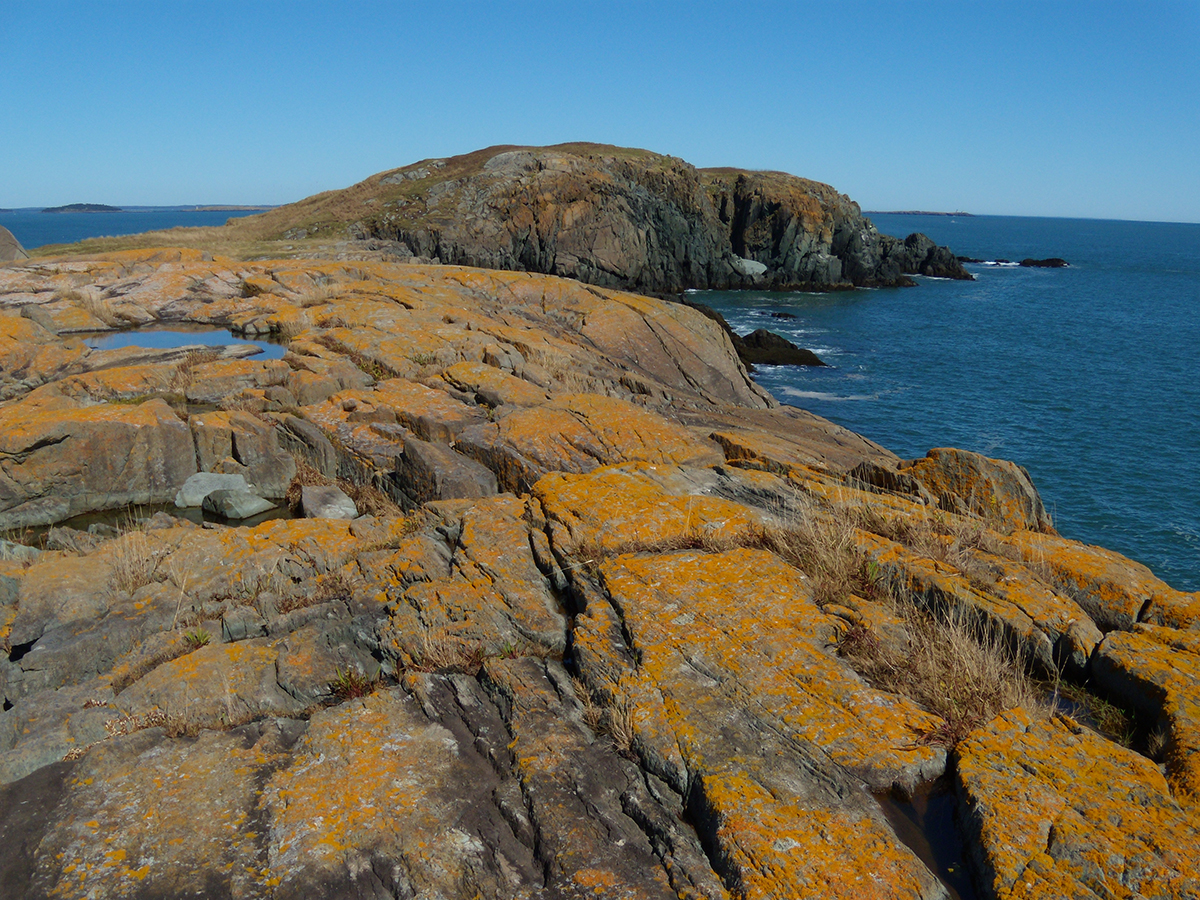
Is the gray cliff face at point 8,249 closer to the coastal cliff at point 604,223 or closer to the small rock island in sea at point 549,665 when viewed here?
the coastal cliff at point 604,223

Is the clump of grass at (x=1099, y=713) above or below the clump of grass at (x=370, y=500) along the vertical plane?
above

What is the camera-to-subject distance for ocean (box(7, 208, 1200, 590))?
2484 cm

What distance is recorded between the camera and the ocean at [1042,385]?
2484 centimetres

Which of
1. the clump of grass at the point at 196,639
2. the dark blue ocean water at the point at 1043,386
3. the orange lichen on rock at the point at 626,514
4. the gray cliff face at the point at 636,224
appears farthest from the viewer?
the gray cliff face at the point at 636,224

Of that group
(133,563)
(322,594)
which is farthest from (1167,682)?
(133,563)

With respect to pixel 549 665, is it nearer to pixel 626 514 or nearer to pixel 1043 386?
pixel 626 514

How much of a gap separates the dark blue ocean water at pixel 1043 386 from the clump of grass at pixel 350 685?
2256 centimetres

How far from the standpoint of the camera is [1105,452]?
3005 cm

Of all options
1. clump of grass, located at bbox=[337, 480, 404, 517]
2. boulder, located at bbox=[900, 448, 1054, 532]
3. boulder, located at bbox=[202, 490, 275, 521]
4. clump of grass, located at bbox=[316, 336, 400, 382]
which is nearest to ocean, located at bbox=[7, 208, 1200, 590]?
boulder, located at bbox=[900, 448, 1054, 532]

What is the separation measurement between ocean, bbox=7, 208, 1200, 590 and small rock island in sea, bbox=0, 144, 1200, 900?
17977 mm

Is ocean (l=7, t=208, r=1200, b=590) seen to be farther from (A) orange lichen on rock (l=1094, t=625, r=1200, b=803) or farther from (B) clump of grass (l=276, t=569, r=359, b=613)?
(B) clump of grass (l=276, t=569, r=359, b=613)

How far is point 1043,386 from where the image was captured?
137 ft

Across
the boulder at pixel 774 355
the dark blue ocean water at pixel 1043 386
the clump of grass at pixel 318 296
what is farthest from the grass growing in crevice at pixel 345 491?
the boulder at pixel 774 355

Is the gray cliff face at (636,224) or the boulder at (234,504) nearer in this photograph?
the boulder at (234,504)
